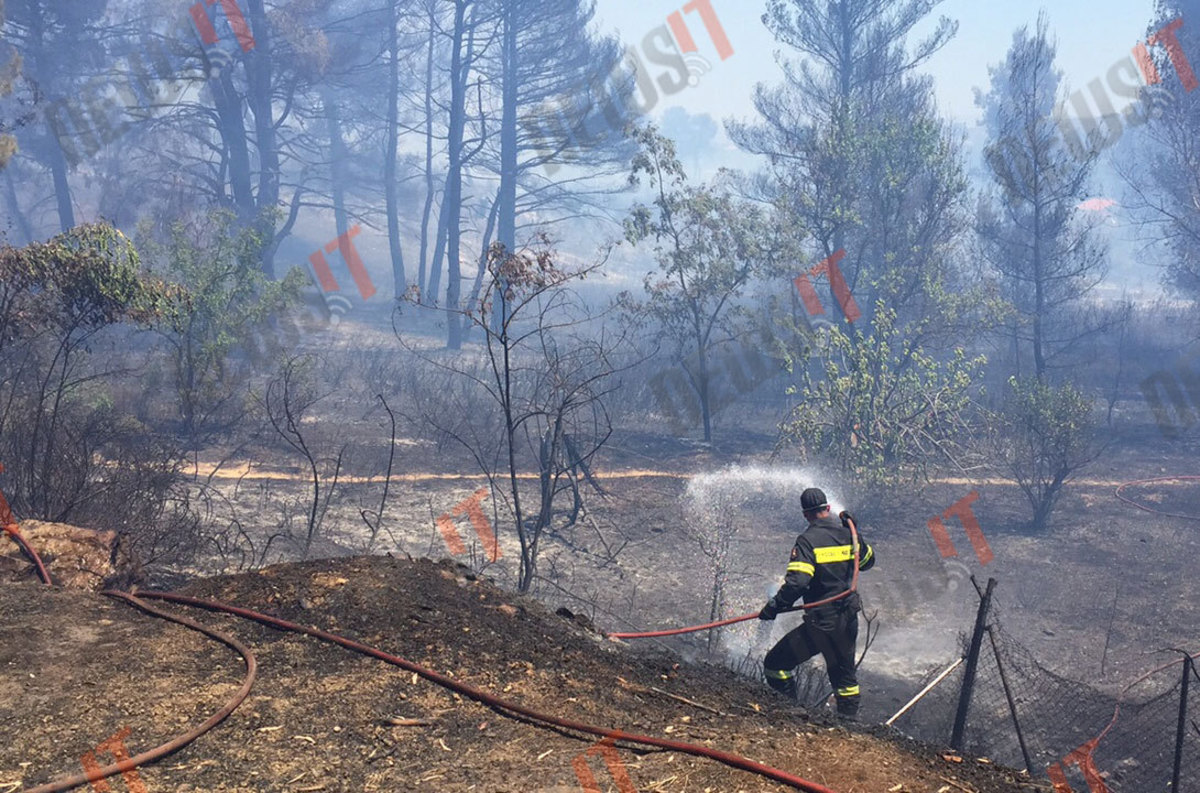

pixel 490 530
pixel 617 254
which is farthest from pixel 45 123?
pixel 617 254

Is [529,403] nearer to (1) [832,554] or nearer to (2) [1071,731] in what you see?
(1) [832,554]

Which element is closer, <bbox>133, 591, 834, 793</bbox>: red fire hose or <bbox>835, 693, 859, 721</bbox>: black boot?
<bbox>133, 591, 834, 793</bbox>: red fire hose

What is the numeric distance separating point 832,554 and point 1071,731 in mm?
2813

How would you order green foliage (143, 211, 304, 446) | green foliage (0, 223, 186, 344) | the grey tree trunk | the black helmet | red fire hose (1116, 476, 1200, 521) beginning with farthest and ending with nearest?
the grey tree trunk < green foliage (143, 211, 304, 446) < red fire hose (1116, 476, 1200, 521) < green foliage (0, 223, 186, 344) < the black helmet

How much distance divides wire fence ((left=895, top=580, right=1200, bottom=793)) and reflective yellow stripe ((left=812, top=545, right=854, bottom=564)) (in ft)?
3.69

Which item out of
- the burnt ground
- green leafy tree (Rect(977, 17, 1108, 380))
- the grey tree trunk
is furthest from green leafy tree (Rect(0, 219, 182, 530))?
the grey tree trunk

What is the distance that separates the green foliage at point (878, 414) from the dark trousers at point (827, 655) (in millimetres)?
7728

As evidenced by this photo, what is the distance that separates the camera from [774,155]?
23.9 meters

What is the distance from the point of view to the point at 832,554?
668cm

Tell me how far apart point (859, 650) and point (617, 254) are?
5690 cm

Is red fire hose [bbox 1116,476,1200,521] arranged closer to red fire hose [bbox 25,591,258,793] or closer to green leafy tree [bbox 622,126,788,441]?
green leafy tree [bbox 622,126,788,441]

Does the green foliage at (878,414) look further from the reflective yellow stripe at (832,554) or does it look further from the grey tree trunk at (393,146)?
the grey tree trunk at (393,146)

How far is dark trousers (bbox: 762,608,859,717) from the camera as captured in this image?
21.9 ft

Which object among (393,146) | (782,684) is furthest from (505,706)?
(393,146)
